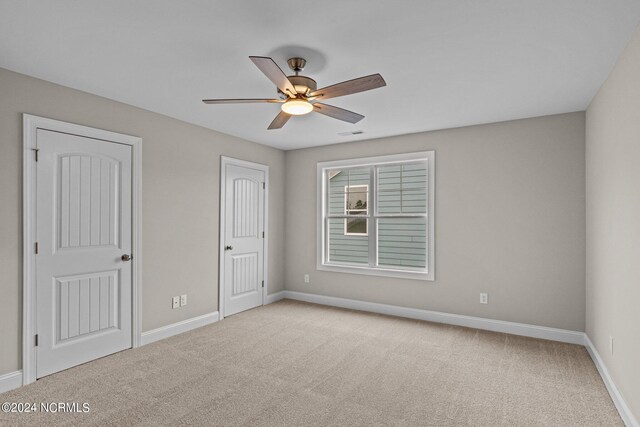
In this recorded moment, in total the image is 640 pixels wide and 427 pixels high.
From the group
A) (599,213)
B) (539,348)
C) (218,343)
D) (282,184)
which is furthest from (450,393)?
(282,184)

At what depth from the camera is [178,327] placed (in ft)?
13.0

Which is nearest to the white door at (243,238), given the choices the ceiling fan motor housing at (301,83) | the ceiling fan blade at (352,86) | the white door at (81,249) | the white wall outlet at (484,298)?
the white door at (81,249)

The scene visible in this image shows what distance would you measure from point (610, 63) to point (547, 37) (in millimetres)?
762

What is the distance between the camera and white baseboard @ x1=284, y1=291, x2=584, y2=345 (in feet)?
12.2

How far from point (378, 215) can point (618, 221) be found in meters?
2.87

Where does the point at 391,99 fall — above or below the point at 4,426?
above

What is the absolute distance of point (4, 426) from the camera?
2211 mm

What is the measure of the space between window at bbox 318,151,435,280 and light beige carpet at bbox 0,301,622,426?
1.18 m

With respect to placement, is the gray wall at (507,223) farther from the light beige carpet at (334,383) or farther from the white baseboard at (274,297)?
the white baseboard at (274,297)

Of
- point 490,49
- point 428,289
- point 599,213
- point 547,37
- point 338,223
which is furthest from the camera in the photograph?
point 338,223

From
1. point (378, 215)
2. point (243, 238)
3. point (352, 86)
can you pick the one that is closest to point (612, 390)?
point (352, 86)

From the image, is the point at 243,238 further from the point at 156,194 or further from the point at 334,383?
the point at 334,383

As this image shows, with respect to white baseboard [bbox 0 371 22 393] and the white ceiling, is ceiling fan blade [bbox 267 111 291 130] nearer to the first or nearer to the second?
the white ceiling

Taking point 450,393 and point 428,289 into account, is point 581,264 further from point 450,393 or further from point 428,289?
point 450,393
